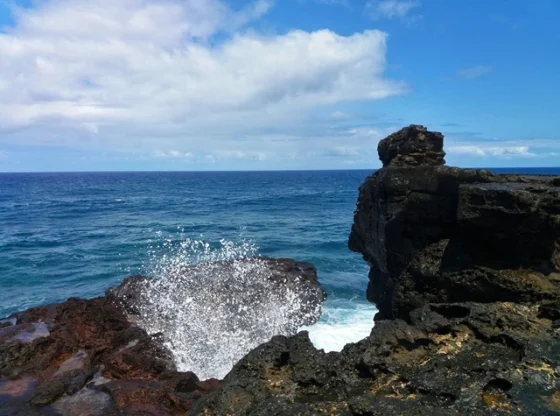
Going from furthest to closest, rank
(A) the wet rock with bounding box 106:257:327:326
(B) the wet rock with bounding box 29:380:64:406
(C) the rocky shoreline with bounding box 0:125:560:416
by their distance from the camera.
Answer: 1. (A) the wet rock with bounding box 106:257:327:326
2. (B) the wet rock with bounding box 29:380:64:406
3. (C) the rocky shoreline with bounding box 0:125:560:416

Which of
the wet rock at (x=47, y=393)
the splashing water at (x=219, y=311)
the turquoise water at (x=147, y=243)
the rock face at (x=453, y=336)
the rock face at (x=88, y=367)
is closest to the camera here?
the rock face at (x=453, y=336)

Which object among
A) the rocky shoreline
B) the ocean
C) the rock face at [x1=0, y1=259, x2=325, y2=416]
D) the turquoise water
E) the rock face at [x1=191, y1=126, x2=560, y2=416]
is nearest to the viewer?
the rock face at [x1=191, y1=126, x2=560, y2=416]

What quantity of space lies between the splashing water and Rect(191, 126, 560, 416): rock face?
6705 millimetres

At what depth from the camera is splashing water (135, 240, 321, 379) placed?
14258 mm

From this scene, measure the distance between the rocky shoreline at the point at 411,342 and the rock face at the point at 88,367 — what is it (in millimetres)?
40

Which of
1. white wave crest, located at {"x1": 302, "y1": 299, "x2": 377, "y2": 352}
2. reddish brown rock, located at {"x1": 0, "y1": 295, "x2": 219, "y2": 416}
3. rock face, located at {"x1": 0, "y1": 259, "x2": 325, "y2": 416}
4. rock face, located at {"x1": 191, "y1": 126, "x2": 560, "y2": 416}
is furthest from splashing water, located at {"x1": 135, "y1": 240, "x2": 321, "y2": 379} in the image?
rock face, located at {"x1": 191, "y1": 126, "x2": 560, "y2": 416}

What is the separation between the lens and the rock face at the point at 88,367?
357 inches

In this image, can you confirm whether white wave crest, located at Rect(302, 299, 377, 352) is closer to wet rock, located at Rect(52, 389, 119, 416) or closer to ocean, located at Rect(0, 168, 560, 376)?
ocean, located at Rect(0, 168, 560, 376)

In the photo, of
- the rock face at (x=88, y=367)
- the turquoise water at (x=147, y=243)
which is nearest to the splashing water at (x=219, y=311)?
the rock face at (x=88, y=367)

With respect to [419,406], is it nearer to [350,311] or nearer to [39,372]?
[39,372]

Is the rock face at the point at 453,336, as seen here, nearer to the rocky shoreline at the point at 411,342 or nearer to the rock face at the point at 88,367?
the rocky shoreline at the point at 411,342

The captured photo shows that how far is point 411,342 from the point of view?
22.1ft

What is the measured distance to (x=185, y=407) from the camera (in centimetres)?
883

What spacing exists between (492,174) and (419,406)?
18.6ft
